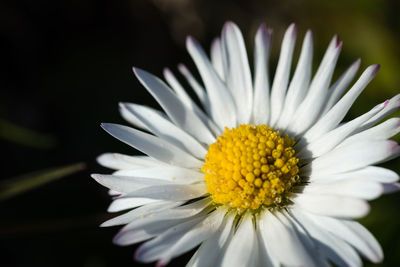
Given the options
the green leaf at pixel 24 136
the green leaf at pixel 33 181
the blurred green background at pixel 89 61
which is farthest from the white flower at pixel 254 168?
the green leaf at pixel 24 136

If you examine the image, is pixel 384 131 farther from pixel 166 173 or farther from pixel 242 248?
pixel 166 173

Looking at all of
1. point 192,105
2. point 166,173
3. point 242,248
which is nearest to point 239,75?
point 192,105

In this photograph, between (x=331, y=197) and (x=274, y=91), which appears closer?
(x=331, y=197)

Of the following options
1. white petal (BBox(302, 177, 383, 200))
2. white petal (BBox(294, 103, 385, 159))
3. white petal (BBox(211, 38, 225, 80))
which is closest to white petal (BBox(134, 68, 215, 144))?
white petal (BBox(211, 38, 225, 80))

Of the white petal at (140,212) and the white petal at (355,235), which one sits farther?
the white petal at (140,212)

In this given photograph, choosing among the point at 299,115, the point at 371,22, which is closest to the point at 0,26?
the point at 299,115

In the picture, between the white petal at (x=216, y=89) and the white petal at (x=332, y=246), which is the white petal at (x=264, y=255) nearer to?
the white petal at (x=332, y=246)

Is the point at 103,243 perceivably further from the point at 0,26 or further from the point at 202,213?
the point at 0,26
